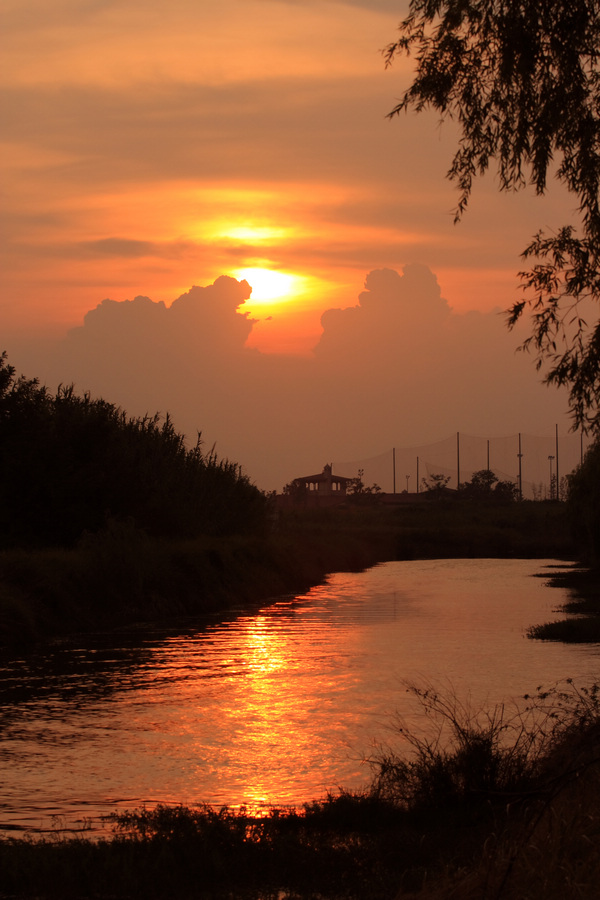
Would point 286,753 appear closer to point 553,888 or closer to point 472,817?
point 472,817

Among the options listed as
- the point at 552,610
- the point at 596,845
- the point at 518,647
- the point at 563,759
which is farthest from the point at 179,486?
the point at 596,845

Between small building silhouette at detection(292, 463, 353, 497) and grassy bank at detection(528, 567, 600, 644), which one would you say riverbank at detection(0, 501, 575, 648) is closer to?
grassy bank at detection(528, 567, 600, 644)

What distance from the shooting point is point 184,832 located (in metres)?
9.00

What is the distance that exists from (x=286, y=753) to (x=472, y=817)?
466 cm

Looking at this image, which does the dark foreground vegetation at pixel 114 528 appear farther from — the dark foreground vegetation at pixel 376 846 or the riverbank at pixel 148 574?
the dark foreground vegetation at pixel 376 846

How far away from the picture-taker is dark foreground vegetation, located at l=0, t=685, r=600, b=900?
655cm

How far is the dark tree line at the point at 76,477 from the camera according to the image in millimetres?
33906

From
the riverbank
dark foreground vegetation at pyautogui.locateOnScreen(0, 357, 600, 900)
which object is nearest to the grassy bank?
dark foreground vegetation at pyautogui.locateOnScreen(0, 357, 600, 900)

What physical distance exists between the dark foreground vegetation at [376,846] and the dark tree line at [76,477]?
23904 mm

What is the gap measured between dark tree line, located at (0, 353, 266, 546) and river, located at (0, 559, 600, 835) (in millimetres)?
6272

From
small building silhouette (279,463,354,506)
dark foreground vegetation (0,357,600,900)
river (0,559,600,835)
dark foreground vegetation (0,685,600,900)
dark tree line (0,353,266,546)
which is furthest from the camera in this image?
small building silhouette (279,463,354,506)

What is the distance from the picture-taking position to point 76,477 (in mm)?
34469

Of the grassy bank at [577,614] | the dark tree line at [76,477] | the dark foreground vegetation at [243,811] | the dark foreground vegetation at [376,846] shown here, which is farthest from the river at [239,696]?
the dark tree line at [76,477]

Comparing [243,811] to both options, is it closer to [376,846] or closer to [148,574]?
[376,846]
